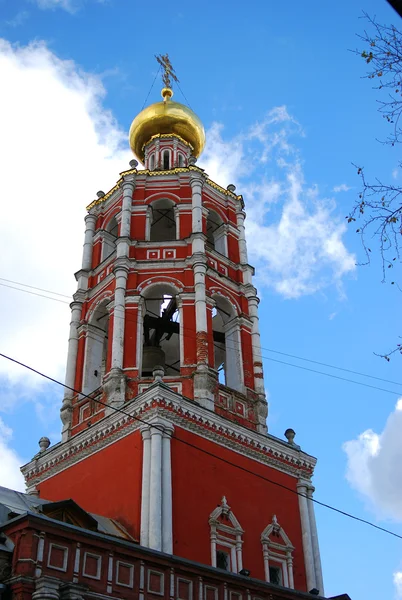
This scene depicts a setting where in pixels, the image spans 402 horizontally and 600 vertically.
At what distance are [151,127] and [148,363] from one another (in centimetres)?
929

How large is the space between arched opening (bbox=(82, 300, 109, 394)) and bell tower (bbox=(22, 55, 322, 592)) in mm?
30

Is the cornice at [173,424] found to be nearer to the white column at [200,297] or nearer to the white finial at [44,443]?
the white finial at [44,443]

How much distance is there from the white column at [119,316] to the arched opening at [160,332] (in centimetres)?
69

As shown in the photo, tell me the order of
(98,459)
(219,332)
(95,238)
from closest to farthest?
(98,459) < (219,332) < (95,238)

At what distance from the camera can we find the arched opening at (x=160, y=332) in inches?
754

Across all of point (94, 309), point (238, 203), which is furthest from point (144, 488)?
point (238, 203)

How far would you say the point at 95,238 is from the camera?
2172 centimetres

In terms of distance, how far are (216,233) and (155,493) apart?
31.5 ft

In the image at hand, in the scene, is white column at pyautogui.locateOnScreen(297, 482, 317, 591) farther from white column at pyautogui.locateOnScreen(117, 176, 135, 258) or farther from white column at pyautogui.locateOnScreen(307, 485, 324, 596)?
white column at pyautogui.locateOnScreen(117, 176, 135, 258)

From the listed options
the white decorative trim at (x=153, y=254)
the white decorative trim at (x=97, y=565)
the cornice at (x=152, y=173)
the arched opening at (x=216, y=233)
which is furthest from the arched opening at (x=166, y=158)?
the white decorative trim at (x=97, y=565)

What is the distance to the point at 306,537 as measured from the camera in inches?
673

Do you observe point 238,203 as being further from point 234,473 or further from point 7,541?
point 7,541

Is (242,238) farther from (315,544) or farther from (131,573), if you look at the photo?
(131,573)

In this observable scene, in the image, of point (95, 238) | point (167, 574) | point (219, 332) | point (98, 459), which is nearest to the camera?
point (167, 574)
